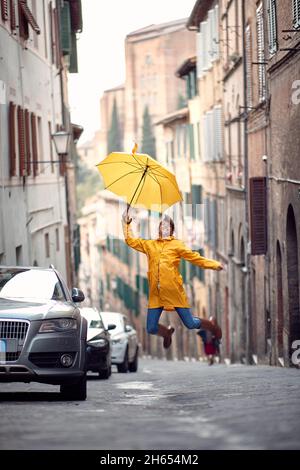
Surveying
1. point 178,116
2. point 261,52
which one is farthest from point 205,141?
point 261,52

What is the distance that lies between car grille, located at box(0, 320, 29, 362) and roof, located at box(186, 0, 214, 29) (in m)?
30.3

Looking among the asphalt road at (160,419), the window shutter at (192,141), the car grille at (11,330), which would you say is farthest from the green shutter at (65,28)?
the car grille at (11,330)

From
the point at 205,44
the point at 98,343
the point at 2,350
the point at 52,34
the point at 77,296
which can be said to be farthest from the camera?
the point at 205,44

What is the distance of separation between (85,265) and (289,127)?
293 ft

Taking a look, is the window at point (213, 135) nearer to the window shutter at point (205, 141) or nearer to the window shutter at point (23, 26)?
the window shutter at point (205, 141)

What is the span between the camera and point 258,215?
27.4m

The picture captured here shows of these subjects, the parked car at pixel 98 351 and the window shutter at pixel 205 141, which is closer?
the parked car at pixel 98 351

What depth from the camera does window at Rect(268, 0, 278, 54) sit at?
23500 mm

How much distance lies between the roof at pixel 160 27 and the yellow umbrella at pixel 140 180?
8711 cm

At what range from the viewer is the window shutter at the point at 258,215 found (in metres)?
27.2

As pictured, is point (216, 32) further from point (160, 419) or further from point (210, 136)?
point (160, 419)

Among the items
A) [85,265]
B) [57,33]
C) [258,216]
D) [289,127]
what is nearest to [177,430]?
[289,127]

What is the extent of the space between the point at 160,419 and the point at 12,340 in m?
3.03

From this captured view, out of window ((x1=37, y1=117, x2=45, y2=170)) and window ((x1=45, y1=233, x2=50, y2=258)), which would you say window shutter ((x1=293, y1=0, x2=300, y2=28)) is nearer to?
window ((x1=37, y1=117, x2=45, y2=170))
